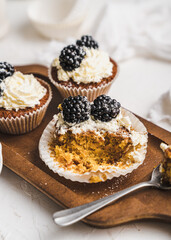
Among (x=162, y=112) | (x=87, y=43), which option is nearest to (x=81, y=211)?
(x=162, y=112)

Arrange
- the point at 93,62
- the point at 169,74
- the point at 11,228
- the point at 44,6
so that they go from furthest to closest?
the point at 44,6, the point at 169,74, the point at 93,62, the point at 11,228

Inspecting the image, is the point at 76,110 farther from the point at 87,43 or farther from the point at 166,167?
the point at 87,43

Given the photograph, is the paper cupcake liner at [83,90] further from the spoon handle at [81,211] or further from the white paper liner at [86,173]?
the spoon handle at [81,211]

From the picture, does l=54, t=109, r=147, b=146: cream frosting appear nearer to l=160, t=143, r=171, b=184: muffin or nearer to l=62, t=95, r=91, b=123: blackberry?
l=62, t=95, r=91, b=123: blackberry

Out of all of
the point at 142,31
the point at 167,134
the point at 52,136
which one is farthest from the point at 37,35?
the point at 167,134

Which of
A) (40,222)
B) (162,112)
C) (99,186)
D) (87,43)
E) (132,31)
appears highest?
(87,43)

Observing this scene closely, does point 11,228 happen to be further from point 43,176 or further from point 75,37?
point 75,37
